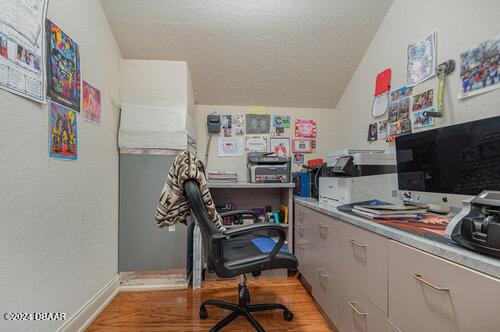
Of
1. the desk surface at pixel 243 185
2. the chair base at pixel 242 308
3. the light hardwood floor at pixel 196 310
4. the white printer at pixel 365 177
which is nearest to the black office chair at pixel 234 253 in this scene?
the chair base at pixel 242 308

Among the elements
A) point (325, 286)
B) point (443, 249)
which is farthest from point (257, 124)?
point (443, 249)

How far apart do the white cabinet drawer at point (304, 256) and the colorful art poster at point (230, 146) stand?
1.12 metres

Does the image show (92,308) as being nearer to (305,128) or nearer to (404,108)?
(305,128)

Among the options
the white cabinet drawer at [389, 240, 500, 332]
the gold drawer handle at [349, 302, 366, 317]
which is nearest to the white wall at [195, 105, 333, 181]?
the gold drawer handle at [349, 302, 366, 317]

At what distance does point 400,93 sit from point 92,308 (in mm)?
2650

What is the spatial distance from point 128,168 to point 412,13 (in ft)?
8.10

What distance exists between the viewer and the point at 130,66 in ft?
6.46

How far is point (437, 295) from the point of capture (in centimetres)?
71

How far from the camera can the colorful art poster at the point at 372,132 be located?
1.92 metres

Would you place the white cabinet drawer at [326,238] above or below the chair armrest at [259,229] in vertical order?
below

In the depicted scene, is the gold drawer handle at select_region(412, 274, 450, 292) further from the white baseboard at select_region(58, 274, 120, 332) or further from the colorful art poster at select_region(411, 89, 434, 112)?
the white baseboard at select_region(58, 274, 120, 332)

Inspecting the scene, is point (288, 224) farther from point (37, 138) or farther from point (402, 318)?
point (37, 138)

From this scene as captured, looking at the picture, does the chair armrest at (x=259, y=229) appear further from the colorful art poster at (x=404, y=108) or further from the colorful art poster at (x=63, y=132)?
the colorful art poster at (x=404, y=108)

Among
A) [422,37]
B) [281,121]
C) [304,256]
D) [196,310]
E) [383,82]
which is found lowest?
[196,310]
